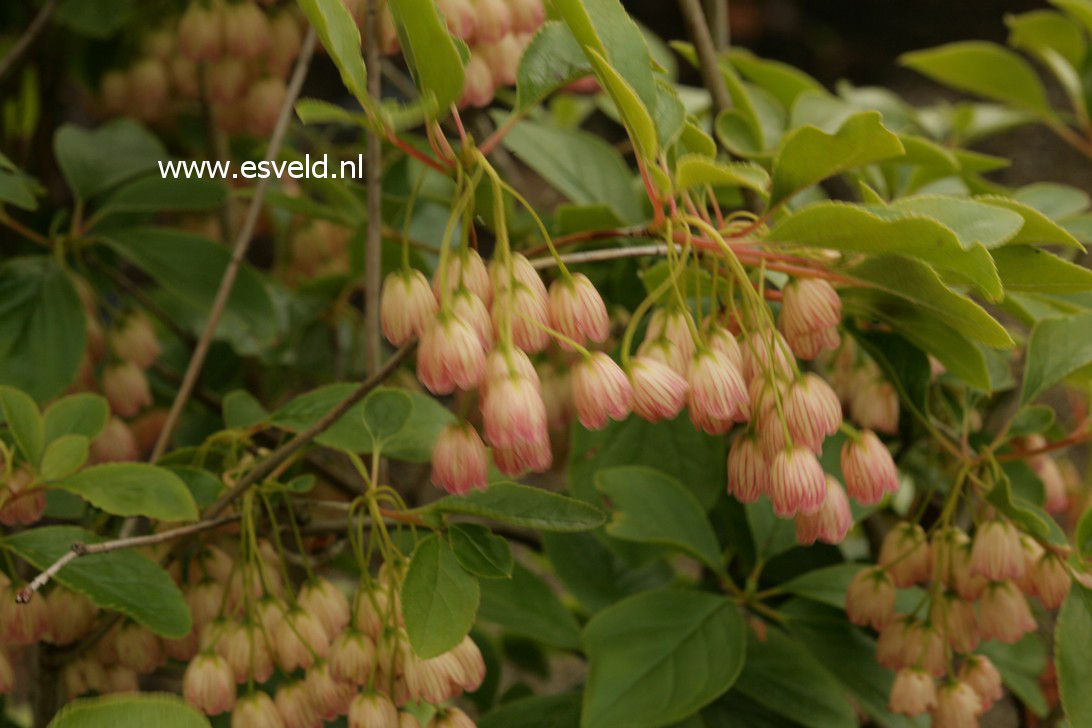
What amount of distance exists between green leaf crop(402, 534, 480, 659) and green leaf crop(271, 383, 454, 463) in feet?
0.45

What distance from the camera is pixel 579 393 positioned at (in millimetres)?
634

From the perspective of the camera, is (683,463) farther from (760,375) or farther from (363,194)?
(363,194)

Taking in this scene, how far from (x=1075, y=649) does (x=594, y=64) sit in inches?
20.6

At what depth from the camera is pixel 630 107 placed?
1.94 feet

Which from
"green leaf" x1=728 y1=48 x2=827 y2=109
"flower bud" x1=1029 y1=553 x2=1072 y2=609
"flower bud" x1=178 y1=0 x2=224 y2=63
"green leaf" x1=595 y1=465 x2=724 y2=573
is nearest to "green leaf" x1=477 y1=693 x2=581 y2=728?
"green leaf" x1=595 y1=465 x2=724 y2=573

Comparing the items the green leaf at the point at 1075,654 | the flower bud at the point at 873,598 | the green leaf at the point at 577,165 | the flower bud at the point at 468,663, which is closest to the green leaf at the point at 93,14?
the green leaf at the point at 577,165

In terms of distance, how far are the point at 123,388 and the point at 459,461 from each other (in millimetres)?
533

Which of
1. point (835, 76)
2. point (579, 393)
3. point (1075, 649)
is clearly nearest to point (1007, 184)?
point (835, 76)

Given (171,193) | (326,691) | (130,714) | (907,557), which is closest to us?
(130,714)

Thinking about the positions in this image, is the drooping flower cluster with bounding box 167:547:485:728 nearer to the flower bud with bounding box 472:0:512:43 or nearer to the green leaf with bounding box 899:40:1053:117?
the flower bud with bounding box 472:0:512:43

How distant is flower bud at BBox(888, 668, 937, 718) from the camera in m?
0.82

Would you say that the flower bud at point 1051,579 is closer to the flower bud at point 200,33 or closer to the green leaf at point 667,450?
the green leaf at point 667,450

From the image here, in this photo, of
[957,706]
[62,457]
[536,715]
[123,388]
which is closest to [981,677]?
[957,706]

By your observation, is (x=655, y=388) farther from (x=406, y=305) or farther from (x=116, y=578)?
(x=116, y=578)
